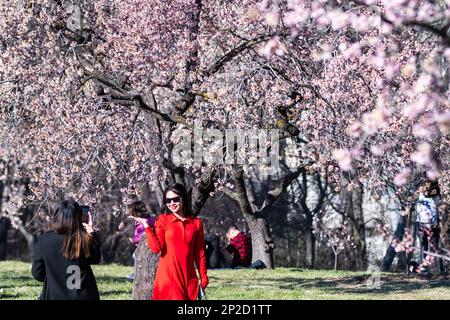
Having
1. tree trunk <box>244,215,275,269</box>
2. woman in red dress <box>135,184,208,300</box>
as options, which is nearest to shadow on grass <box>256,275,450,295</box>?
tree trunk <box>244,215,275,269</box>

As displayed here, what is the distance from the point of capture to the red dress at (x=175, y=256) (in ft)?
33.4

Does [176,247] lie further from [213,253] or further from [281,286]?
[213,253]

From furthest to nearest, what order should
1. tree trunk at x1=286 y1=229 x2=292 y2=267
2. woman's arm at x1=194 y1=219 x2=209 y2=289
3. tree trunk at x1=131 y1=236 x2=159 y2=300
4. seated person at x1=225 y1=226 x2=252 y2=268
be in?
tree trunk at x1=286 y1=229 x2=292 y2=267, seated person at x1=225 y1=226 x2=252 y2=268, tree trunk at x1=131 y1=236 x2=159 y2=300, woman's arm at x1=194 y1=219 x2=209 y2=289

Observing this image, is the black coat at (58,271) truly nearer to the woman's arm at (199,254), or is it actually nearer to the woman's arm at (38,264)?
the woman's arm at (38,264)

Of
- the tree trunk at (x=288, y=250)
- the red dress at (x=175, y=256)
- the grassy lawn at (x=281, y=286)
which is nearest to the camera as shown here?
the red dress at (x=175, y=256)

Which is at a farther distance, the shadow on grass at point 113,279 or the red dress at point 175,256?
the shadow on grass at point 113,279

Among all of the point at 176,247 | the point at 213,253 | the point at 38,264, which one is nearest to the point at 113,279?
the point at 213,253

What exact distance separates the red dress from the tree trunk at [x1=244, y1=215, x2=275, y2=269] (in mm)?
13780

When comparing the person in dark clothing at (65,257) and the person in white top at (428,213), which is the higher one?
the person in white top at (428,213)

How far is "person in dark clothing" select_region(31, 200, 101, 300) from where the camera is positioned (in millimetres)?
9484

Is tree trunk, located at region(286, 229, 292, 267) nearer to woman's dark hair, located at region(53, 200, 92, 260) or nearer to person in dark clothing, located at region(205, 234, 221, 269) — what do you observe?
person in dark clothing, located at region(205, 234, 221, 269)

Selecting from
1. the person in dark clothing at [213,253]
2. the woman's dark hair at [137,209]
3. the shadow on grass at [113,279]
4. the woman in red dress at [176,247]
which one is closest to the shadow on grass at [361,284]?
the shadow on grass at [113,279]

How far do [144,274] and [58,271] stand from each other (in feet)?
10.7

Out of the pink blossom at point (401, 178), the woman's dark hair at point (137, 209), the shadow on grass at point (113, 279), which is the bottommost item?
the shadow on grass at point (113, 279)
